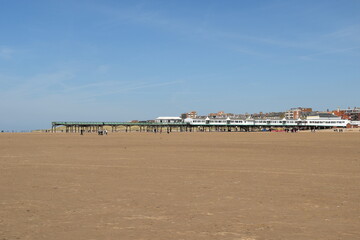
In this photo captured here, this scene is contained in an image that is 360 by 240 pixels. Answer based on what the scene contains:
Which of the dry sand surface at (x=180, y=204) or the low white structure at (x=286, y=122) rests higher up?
the low white structure at (x=286, y=122)

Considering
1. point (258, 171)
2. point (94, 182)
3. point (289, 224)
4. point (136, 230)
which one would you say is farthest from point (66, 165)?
point (289, 224)

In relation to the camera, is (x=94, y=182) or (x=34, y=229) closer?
(x=34, y=229)

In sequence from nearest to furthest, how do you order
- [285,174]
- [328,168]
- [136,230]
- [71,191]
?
[136,230], [71,191], [285,174], [328,168]

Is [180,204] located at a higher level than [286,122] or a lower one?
lower

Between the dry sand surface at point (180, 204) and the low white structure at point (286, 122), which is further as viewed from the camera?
the low white structure at point (286, 122)

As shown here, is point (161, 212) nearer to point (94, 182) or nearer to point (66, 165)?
point (94, 182)

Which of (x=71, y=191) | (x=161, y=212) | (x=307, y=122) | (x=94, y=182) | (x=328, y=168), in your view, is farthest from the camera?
(x=307, y=122)

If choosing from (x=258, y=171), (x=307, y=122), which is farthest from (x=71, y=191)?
(x=307, y=122)

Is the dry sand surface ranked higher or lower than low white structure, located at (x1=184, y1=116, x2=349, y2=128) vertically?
lower

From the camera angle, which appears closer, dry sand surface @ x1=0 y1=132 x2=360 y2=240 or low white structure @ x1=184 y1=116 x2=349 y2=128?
dry sand surface @ x1=0 y1=132 x2=360 y2=240

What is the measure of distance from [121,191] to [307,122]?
122 meters

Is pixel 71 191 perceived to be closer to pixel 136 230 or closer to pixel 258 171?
pixel 136 230

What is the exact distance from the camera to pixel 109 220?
252 inches

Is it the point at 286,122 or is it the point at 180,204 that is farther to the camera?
the point at 286,122
